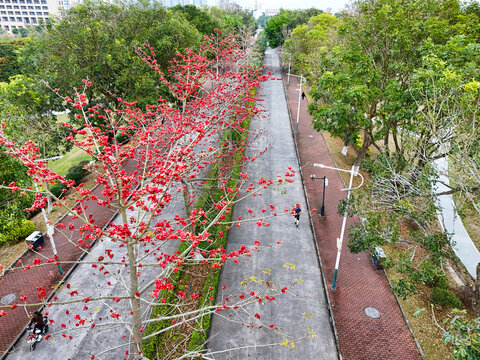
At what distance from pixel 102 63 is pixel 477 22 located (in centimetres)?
2003

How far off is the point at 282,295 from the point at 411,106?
1067 centimetres

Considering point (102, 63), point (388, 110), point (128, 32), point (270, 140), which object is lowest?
point (270, 140)

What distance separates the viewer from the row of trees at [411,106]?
36.8 feet

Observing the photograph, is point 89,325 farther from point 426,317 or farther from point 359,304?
point 426,317

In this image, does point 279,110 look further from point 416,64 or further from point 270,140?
point 416,64

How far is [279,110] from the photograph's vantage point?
120 ft

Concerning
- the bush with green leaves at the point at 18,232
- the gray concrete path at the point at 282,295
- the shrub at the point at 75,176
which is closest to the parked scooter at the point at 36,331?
the gray concrete path at the point at 282,295

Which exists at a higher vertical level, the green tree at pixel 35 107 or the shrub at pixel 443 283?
the green tree at pixel 35 107

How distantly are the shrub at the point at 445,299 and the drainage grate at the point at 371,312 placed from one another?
2.46 meters

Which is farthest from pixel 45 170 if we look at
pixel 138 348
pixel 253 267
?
pixel 253 267

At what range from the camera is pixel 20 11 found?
303 feet

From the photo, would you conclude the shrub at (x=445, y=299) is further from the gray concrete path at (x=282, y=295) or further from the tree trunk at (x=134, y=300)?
the tree trunk at (x=134, y=300)

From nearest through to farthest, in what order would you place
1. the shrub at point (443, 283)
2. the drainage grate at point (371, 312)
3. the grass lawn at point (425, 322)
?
the grass lawn at point (425, 322), the drainage grate at point (371, 312), the shrub at point (443, 283)

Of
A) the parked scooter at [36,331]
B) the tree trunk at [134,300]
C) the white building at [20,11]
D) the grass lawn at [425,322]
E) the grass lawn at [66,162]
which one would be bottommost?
the grass lawn at [425,322]
